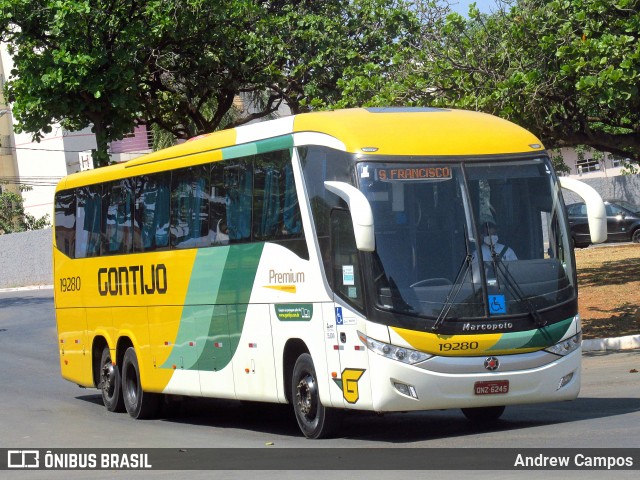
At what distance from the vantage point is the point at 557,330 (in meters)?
11.0

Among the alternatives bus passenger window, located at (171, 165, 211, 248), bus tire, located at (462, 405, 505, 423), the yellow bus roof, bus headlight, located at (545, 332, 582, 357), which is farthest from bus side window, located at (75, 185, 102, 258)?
bus headlight, located at (545, 332, 582, 357)

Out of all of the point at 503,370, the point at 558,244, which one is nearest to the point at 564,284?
the point at 558,244

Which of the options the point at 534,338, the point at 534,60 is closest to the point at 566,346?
the point at 534,338

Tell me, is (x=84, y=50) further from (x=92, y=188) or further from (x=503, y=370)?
(x=503, y=370)

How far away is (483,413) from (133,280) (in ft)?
18.3

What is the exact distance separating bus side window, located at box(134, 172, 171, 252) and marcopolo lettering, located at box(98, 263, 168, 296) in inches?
11.8

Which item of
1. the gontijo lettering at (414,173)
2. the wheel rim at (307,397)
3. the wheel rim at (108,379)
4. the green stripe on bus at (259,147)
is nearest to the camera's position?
the gontijo lettering at (414,173)

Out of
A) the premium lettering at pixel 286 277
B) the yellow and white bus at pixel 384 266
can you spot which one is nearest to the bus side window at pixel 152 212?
the yellow and white bus at pixel 384 266

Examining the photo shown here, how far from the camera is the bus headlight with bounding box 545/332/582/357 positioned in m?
11.0

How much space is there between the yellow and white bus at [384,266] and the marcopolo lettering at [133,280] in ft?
3.67

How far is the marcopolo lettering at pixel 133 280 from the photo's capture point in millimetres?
14836

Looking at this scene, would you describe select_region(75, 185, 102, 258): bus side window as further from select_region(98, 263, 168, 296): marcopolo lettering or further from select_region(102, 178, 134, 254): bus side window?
select_region(98, 263, 168, 296): marcopolo lettering

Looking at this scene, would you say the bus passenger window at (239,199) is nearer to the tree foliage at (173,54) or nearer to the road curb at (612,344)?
the road curb at (612,344)

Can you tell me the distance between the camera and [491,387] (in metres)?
10.7
